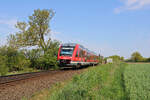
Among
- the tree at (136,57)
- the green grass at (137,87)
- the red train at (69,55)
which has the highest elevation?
the tree at (136,57)

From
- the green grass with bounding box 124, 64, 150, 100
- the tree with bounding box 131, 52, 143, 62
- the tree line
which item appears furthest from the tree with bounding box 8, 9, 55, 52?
the tree with bounding box 131, 52, 143, 62

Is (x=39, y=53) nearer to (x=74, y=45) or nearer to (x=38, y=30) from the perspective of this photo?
(x=74, y=45)

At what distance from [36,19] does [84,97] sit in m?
25.5

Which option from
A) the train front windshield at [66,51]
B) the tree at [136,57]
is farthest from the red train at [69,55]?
the tree at [136,57]

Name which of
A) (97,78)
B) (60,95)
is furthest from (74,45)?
(60,95)

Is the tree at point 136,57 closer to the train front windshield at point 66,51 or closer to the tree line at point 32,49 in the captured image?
the tree line at point 32,49

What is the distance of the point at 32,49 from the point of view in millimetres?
21953

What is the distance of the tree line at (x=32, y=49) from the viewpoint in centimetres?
1797

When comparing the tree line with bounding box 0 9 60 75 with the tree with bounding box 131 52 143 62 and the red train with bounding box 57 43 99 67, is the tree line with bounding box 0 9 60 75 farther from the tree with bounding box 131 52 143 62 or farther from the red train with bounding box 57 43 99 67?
the tree with bounding box 131 52 143 62

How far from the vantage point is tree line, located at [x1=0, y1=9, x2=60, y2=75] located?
59.0 feet

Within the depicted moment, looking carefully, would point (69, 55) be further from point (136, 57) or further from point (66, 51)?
point (136, 57)

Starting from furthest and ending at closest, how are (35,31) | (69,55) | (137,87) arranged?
(35,31), (69,55), (137,87)

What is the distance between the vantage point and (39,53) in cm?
2223

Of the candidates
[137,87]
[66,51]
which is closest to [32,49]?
[66,51]
